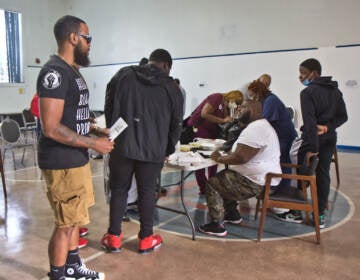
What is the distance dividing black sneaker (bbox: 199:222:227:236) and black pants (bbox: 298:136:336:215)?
3.02ft

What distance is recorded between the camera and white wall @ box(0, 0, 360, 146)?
283 inches

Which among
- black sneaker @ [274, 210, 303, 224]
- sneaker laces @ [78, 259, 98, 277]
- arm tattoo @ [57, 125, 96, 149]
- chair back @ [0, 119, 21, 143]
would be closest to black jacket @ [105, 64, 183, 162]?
arm tattoo @ [57, 125, 96, 149]

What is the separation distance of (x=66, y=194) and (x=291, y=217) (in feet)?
7.34

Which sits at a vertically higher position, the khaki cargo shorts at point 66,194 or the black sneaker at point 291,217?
the khaki cargo shorts at point 66,194

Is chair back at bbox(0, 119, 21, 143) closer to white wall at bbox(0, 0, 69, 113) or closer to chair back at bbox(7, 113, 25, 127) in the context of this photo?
chair back at bbox(7, 113, 25, 127)

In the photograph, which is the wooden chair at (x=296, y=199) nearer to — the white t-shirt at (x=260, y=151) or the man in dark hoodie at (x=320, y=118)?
the white t-shirt at (x=260, y=151)

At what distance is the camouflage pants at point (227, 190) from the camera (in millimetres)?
2812

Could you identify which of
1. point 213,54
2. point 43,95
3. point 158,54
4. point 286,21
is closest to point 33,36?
point 213,54

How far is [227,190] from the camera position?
9.37 feet

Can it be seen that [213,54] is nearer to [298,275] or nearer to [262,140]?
[262,140]

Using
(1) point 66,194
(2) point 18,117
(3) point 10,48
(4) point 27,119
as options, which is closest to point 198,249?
(1) point 66,194

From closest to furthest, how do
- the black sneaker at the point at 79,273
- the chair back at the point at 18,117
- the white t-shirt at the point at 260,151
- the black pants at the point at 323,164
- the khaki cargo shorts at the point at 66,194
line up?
the khaki cargo shorts at the point at 66,194
the black sneaker at the point at 79,273
the white t-shirt at the point at 260,151
the black pants at the point at 323,164
the chair back at the point at 18,117

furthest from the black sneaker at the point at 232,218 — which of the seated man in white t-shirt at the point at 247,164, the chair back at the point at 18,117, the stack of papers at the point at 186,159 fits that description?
the chair back at the point at 18,117

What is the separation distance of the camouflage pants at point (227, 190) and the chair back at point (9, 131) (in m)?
3.96
